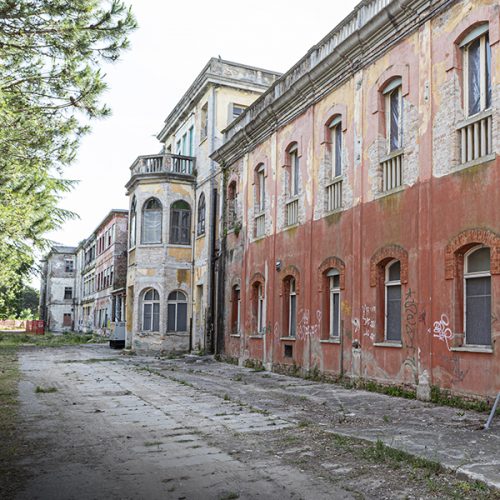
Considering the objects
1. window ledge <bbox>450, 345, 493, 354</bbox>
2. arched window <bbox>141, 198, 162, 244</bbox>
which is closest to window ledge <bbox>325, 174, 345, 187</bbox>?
window ledge <bbox>450, 345, 493, 354</bbox>

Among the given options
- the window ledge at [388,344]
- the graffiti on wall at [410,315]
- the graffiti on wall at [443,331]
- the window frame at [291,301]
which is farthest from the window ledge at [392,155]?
the window frame at [291,301]

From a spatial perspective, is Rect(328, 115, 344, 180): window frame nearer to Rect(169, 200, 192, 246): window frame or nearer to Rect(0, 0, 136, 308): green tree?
Rect(0, 0, 136, 308): green tree

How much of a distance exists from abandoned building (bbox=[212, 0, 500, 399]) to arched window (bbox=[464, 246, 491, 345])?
3cm

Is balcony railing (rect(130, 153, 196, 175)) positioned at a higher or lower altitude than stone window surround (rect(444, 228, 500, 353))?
higher

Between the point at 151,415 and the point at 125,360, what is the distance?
14000 millimetres

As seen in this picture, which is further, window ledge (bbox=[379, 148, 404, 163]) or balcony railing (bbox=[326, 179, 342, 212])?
balcony railing (bbox=[326, 179, 342, 212])

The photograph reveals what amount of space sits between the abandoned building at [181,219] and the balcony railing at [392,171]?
1269 cm

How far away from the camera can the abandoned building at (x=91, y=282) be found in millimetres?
44219

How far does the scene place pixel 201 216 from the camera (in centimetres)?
2620

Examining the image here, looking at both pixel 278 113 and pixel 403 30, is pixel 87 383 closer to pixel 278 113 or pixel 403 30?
pixel 278 113

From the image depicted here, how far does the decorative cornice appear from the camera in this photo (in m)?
12.4

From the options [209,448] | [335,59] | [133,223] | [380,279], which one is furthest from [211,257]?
[209,448]

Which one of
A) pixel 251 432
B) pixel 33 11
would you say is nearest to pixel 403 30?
pixel 33 11

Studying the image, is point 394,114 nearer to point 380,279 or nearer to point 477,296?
point 380,279
